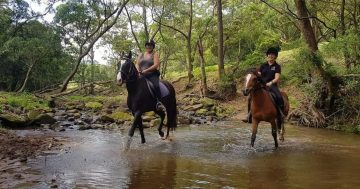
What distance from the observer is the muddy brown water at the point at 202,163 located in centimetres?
625

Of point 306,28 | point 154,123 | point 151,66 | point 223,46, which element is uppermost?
point 223,46

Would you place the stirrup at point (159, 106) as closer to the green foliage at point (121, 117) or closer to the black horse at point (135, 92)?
the black horse at point (135, 92)

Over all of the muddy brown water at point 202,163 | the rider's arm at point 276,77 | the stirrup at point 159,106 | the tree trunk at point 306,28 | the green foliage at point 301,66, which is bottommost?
the muddy brown water at point 202,163

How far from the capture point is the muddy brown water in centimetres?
625

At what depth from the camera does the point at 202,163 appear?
7848 mm

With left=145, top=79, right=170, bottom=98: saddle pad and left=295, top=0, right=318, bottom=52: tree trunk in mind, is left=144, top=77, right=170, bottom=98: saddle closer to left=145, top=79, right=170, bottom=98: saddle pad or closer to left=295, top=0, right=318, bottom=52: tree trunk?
left=145, top=79, right=170, bottom=98: saddle pad

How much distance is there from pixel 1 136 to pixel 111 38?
39197 millimetres

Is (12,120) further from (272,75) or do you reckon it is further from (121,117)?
(272,75)

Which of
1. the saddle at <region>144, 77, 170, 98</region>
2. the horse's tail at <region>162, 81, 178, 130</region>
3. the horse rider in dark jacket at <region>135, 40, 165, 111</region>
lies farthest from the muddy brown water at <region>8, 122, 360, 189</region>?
the horse rider in dark jacket at <region>135, 40, 165, 111</region>

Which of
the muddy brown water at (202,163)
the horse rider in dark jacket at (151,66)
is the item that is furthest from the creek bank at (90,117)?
the horse rider in dark jacket at (151,66)

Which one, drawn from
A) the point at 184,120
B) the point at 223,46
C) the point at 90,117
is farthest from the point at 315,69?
the point at 223,46

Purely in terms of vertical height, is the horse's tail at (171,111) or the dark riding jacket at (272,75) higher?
the dark riding jacket at (272,75)

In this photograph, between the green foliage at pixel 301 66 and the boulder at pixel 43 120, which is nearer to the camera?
the green foliage at pixel 301 66

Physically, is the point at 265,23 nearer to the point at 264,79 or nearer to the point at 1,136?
the point at 264,79
